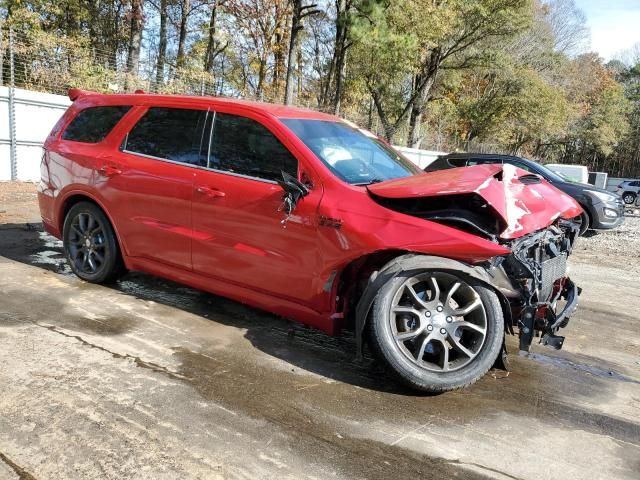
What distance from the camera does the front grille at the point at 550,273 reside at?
324 cm

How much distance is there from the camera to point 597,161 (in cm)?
5606

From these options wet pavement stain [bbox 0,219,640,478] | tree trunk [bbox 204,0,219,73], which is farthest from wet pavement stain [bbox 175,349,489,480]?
tree trunk [bbox 204,0,219,73]

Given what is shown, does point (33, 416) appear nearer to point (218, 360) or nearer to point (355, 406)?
point (218, 360)

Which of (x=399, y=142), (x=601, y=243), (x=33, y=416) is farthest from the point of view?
(x=399, y=142)

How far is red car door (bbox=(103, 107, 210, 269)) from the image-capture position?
4.08m

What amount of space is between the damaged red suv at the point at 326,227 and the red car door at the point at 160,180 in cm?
1

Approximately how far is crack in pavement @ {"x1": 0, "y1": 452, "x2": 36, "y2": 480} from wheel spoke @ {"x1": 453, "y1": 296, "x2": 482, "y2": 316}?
2252mm

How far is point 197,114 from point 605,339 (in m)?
3.84

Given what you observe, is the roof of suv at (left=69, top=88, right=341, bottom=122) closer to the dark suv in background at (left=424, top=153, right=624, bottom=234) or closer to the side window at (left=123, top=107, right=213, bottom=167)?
the side window at (left=123, top=107, right=213, bottom=167)

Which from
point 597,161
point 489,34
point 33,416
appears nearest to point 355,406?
point 33,416

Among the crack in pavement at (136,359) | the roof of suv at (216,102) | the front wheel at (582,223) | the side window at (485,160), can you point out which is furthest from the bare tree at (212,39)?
the crack in pavement at (136,359)

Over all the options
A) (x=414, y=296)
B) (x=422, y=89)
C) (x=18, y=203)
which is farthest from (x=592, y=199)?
(x=422, y=89)

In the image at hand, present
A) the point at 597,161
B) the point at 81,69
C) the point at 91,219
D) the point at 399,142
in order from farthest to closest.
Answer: the point at 597,161
the point at 399,142
the point at 81,69
the point at 91,219

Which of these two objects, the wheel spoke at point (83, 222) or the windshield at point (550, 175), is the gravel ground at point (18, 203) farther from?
the windshield at point (550, 175)
